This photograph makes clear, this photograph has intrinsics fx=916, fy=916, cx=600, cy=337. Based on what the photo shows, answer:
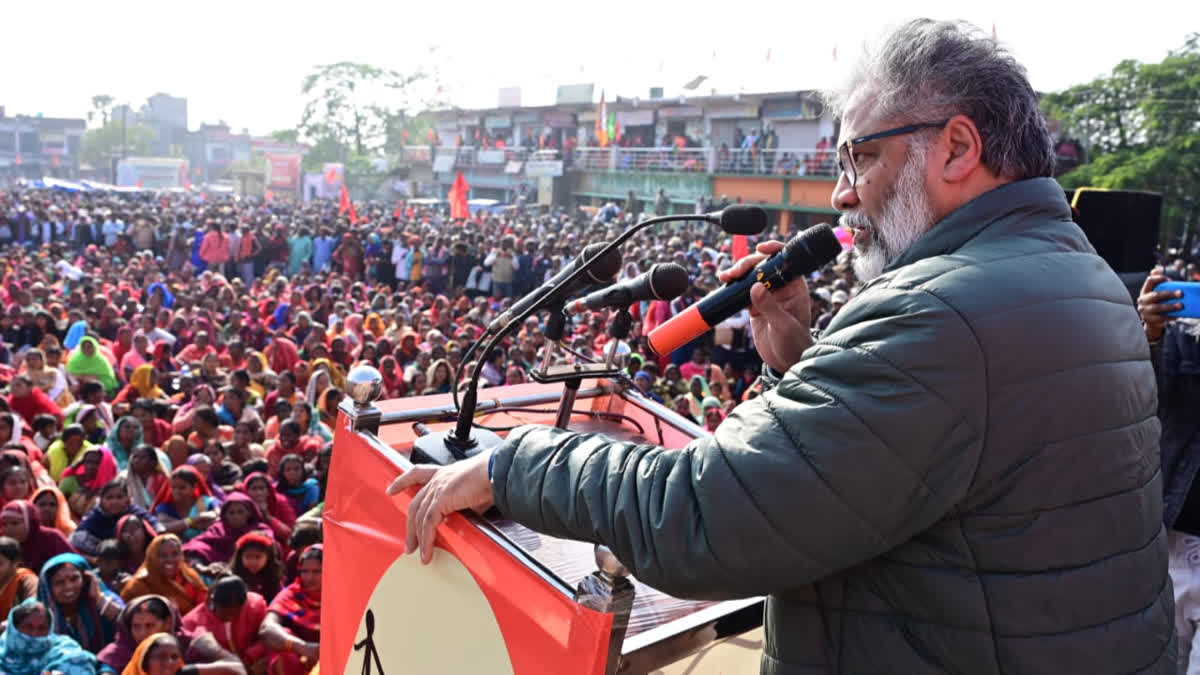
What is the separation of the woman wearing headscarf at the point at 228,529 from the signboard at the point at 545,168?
28748mm

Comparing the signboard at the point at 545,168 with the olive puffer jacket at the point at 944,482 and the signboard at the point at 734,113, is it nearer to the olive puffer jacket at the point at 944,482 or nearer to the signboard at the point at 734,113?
the signboard at the point at 734,113

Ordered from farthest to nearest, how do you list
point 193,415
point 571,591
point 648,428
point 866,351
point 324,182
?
point 324,182, point 193,415, point 648,428, point 571,591, point 866,351

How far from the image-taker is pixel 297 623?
405 centimetres

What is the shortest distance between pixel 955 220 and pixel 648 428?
1.14 m

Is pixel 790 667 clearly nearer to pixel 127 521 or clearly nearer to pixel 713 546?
pixel 713 546

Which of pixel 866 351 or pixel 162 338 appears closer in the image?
pixel 866 351

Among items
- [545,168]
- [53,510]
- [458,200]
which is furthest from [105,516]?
[545,168]

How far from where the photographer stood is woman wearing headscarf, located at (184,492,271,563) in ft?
15.8

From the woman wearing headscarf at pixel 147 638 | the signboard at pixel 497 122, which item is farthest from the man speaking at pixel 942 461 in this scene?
the signboard at pixel 497 122

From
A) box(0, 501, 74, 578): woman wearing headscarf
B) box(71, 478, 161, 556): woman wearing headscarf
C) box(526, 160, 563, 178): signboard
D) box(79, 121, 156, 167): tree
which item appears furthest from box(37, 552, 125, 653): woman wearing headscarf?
box(79, 121, 156, 167): tree

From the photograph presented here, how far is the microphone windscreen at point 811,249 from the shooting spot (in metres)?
1.46

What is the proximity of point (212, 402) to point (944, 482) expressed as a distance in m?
6.80

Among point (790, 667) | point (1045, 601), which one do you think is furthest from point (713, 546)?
point (1045, 601)

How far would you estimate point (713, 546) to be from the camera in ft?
3.34
